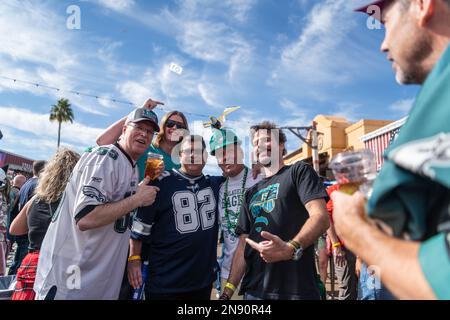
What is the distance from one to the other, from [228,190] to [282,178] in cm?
84

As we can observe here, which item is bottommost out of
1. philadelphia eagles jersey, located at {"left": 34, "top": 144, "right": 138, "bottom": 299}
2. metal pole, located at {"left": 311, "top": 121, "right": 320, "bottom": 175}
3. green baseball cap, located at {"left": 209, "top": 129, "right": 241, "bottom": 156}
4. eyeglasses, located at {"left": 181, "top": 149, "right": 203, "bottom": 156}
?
philadelphia eagles jersey, located at {"left": 34, "top": 144, "right": 138, "bottom": 299}

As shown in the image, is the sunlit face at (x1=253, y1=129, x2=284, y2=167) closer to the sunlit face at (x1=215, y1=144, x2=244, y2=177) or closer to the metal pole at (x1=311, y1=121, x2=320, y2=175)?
the sunlit face at (x1=215, y1=144, x2=244, y2=177)

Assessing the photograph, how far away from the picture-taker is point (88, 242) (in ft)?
7.78

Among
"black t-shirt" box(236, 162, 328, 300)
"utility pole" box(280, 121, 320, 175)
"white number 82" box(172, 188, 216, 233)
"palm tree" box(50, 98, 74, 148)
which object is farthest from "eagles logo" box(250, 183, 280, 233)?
"palm tree" box(50, 98, 74, 148)

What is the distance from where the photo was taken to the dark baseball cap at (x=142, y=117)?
284 centimetres

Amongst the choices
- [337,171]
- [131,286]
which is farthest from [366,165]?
[131,286]

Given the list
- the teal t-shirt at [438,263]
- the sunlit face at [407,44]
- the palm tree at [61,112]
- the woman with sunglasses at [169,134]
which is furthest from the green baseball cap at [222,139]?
the palm tree at [61,112]

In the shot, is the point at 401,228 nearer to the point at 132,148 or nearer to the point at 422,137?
the point at 422,137

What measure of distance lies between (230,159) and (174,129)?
79 cm

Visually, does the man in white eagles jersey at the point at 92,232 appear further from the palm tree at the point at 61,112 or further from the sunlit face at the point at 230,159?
the palm tree at the point at 61,112

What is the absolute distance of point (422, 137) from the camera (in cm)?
77

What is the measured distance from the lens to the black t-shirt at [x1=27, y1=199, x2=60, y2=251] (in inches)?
130

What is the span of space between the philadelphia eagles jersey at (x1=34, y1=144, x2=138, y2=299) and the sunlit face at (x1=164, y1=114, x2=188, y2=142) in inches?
42.3

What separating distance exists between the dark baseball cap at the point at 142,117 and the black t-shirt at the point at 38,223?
140 centimetres
